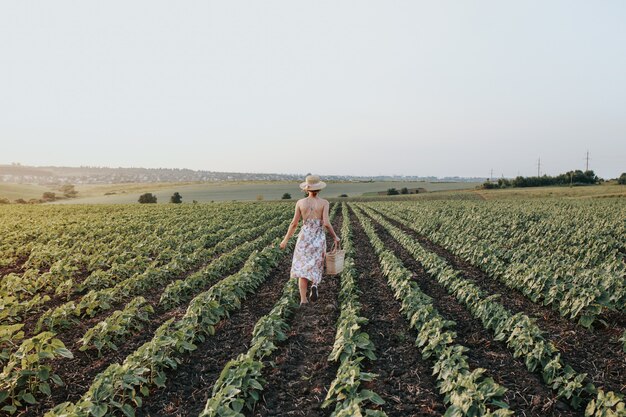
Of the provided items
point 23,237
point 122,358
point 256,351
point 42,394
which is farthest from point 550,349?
point 23,237

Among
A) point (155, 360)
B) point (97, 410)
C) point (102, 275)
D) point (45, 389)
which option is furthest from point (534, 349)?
point (102, 275)

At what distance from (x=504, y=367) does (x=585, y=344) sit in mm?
1852

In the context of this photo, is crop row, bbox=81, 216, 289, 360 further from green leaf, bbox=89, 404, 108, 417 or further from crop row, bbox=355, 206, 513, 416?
crop row, bbox=355, 206, 513, 416

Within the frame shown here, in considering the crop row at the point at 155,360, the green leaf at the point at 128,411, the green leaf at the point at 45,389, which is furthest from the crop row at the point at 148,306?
the green leaf at the point at 128,411

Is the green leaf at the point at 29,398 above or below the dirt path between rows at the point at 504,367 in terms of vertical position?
above

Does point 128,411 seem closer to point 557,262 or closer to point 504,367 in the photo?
point 504,367

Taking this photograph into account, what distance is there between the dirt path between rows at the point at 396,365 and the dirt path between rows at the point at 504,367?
813 mm

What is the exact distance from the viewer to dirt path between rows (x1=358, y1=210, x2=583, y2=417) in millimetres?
4398

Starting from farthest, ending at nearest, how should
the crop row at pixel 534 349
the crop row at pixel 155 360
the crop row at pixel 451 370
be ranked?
the crop row at pixel 534 349
the crop row at pixel 155 360
the crop row at pixel 451 370

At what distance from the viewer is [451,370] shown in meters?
4.60

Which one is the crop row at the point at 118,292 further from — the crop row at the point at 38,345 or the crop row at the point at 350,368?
the crop row at the point at 350,368

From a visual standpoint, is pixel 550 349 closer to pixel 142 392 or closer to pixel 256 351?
pixel 256 351

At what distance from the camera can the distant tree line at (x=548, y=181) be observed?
85.6 metres

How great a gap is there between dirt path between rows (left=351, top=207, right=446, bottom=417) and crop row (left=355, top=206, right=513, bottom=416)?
15 centimetres
